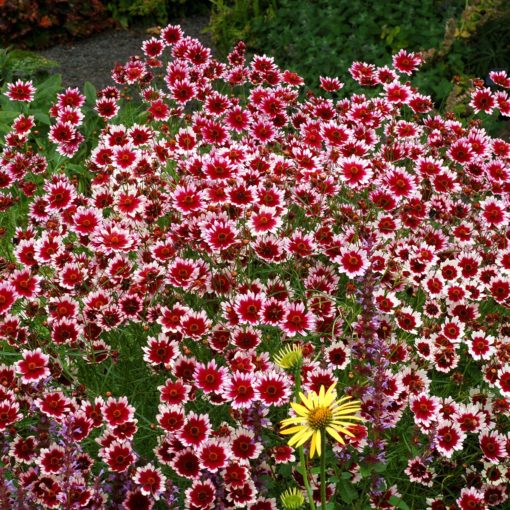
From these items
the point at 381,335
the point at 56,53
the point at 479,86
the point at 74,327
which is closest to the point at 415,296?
the point at 381,335

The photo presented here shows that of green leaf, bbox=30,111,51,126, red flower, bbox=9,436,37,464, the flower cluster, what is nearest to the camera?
the flower cluster

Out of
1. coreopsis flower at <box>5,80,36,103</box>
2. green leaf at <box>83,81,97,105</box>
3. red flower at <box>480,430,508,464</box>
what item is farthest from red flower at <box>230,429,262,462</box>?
green leaf at <box>83,81,97,105</box>

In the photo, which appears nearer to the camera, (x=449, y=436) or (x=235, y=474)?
(x=235, y=474)

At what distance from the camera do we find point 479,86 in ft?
11.7

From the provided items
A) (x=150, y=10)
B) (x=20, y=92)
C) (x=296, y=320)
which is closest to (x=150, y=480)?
(x=296, y=320)

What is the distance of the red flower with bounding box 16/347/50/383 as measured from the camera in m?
2.32

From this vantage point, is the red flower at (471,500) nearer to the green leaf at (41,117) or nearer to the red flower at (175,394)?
the red flower at (175,394)

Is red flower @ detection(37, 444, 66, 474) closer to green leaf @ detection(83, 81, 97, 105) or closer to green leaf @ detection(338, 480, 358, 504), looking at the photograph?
green leaf @ detection(338, 480, 358, 504)

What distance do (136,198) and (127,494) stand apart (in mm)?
1126

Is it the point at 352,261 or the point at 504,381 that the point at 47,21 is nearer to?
the point at 352,261

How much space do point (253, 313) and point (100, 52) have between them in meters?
5.72

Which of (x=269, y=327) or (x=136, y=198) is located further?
(x=136, y=198)

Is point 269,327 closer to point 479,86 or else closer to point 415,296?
point 415,296

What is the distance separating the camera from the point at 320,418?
5.00ft
